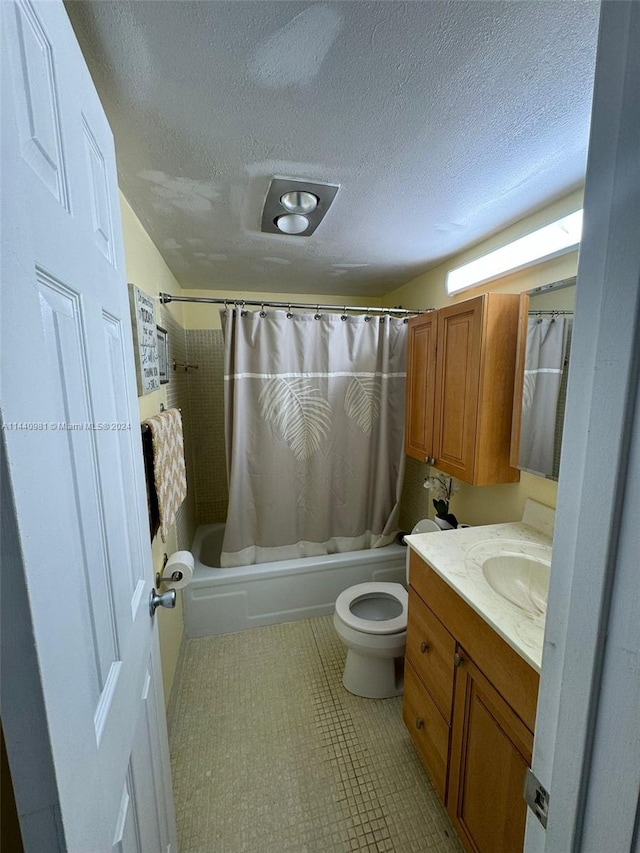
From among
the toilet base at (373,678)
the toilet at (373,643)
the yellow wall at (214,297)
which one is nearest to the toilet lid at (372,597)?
the toilet at (373,643)

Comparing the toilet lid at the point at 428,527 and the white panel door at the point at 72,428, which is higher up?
the white panel door at the point at 72,428

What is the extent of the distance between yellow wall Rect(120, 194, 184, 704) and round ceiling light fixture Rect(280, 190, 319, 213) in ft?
2.00

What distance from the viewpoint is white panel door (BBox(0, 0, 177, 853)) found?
1.19 feet

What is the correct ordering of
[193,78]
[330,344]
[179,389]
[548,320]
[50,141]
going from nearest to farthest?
[50,141]
[193,78]
[548,320]
[330,344]
[179,389]

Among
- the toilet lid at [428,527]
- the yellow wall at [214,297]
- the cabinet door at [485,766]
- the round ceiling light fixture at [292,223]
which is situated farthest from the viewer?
the yellow wall at [214,297]

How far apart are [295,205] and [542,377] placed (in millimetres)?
1214

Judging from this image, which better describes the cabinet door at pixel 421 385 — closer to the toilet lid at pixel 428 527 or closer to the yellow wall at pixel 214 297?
the toilet lid at pixel 428 527

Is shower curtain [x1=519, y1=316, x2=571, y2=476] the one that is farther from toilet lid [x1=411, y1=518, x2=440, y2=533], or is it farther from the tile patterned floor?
the tile patterned floor

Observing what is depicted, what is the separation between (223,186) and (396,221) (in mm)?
742

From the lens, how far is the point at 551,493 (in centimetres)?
141

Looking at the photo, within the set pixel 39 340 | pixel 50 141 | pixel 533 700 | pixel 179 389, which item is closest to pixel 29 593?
pixel 39 340

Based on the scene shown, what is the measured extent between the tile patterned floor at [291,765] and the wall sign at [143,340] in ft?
5.04

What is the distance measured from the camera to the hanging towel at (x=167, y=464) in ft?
4.50

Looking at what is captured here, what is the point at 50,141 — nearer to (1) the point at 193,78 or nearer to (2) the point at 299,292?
(1) the point at 193,78
